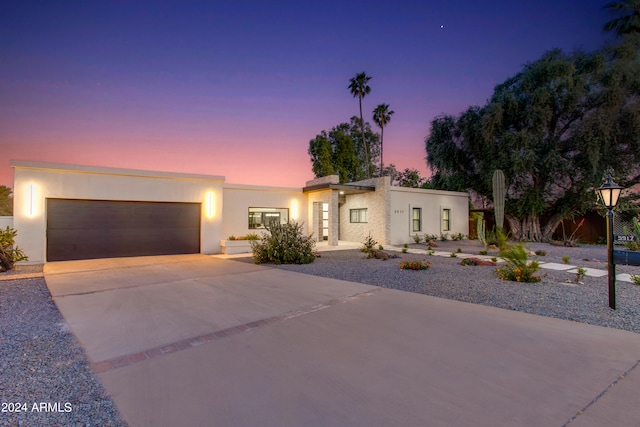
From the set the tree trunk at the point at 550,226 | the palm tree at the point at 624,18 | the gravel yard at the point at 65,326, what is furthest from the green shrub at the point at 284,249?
the palm tree at the point at 624,18

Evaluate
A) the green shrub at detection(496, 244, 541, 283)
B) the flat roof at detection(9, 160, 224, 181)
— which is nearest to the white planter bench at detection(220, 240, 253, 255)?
the flat roof at detection(9, 160, 224, 181)

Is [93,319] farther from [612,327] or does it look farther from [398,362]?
[612,327]

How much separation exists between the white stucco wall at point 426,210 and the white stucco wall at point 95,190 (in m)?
8.47

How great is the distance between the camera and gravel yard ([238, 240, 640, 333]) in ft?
14.8

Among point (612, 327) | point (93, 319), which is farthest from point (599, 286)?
point (93, 319)

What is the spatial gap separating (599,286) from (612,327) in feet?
9.77

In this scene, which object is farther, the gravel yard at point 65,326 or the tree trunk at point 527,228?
the tree trunk at point 527,228

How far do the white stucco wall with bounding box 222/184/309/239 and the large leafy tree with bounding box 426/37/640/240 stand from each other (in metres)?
10.9

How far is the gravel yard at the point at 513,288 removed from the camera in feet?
14.8

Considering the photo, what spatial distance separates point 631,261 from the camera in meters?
4.70

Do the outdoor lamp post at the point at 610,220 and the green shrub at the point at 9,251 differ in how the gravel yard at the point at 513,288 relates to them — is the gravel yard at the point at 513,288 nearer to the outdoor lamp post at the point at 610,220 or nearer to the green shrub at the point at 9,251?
the outdoor lamp post at the point at 610,220

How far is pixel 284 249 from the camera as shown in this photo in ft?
31.9

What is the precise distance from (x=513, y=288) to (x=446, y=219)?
40.2 feet

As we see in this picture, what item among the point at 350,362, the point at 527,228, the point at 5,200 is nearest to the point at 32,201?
the point at 350,362
